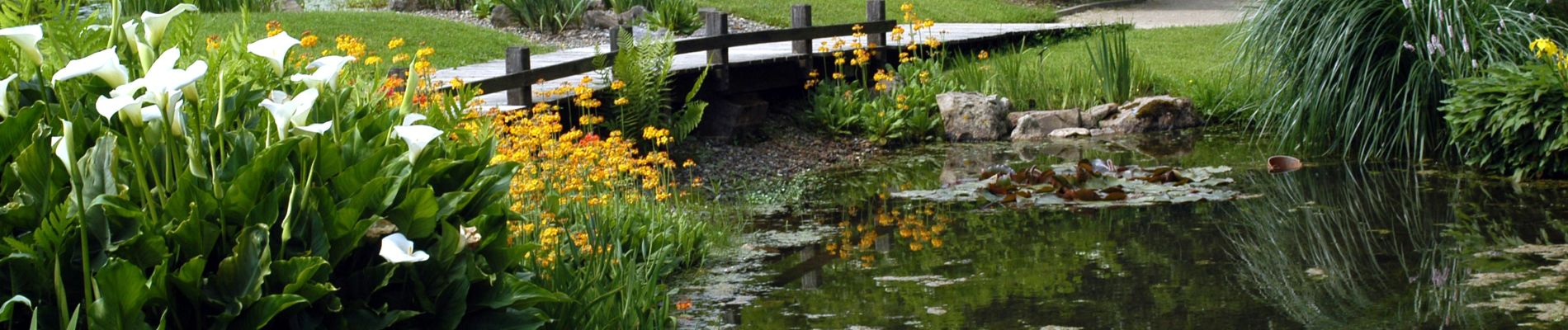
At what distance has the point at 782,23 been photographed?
16969 mm

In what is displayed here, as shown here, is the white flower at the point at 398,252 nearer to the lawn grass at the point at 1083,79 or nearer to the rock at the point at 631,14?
the lawn grass at the point at 1083,79

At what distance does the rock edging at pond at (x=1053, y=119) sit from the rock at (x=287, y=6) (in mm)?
8938

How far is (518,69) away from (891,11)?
9.83 meters

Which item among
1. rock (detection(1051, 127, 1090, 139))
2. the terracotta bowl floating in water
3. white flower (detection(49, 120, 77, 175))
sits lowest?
rock (detection(1051, 127, 1090, 139))

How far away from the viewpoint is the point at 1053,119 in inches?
446

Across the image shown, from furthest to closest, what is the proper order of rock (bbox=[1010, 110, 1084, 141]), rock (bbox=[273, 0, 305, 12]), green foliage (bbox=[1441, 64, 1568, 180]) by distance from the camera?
rock (bbox=[273, 0, 305, 12])
rock (bbox=[1010, 110, 1084, 141])
green foliage (bbox=[1441, 64, 1568, 180])

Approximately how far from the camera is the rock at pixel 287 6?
56.1 ft

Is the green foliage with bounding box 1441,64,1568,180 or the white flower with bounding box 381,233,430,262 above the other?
the white flower with bounding box 381,233,430,262

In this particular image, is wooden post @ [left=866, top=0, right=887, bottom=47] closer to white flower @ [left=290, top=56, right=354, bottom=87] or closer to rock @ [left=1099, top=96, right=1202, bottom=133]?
rock @ [left=1099, top=96, right=1202, bottom=133]

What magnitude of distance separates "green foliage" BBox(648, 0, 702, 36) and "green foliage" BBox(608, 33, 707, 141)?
4929 mm

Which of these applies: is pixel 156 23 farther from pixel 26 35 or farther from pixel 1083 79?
pixel 1083 79

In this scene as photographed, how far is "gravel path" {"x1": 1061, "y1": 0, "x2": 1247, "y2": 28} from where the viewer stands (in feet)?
59.7

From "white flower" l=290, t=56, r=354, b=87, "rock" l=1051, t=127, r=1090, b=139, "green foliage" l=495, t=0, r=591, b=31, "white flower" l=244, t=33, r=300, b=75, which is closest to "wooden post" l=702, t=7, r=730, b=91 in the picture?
"rock" l=1051, t=127, r=1090, b=139

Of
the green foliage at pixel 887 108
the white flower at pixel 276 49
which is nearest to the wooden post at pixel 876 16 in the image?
the green foliage at pixel 887 108
